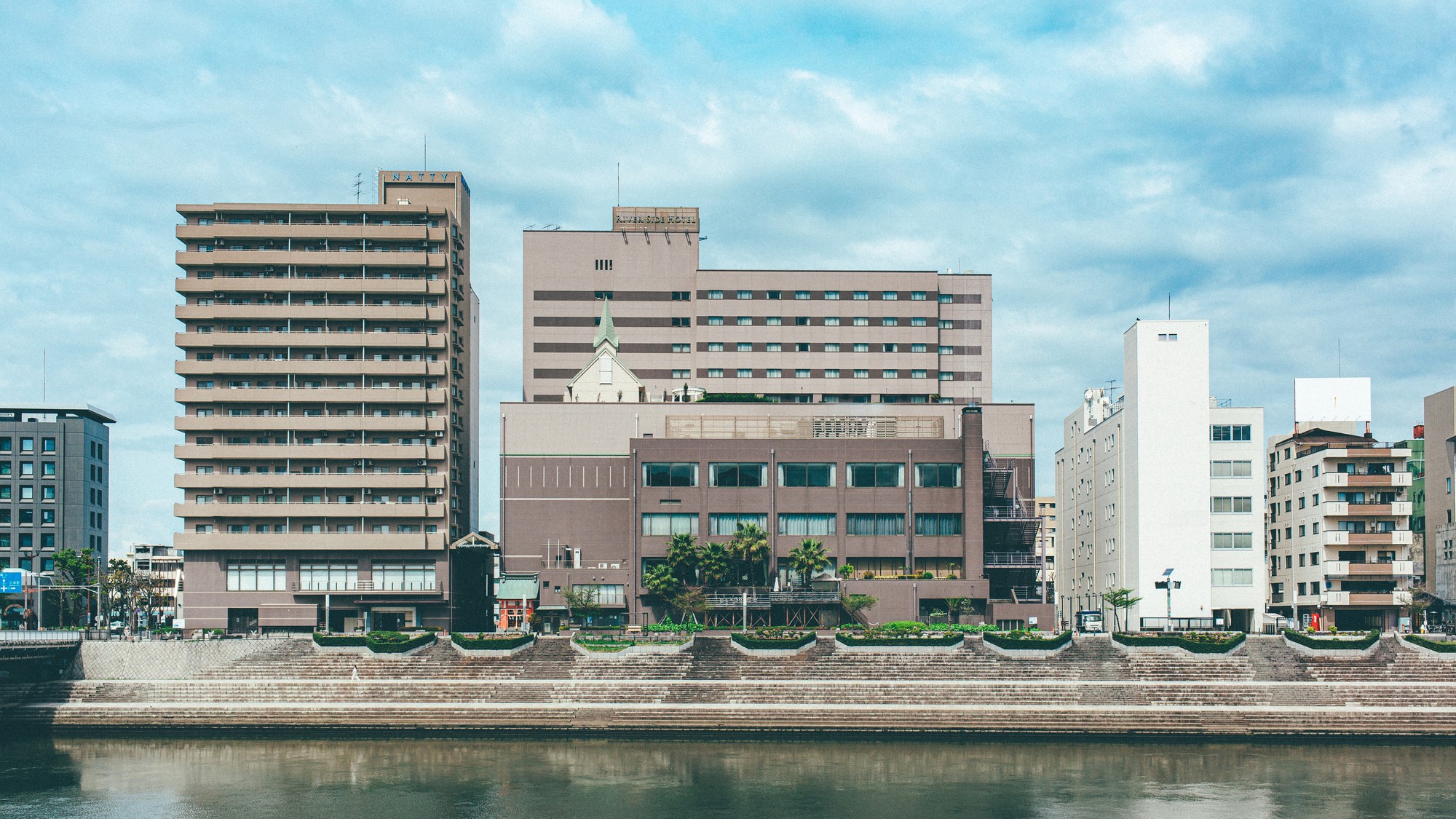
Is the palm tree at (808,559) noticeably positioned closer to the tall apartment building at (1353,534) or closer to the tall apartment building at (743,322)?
the tall apartment building at (743,322)

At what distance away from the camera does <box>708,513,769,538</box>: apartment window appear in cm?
13175

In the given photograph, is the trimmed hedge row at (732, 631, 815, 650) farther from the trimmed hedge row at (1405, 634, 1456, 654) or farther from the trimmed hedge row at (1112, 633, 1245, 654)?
the trimmed hedge row at (1405, 634, 1456, 654)

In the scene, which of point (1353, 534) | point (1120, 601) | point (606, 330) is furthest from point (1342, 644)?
point (606, 330)

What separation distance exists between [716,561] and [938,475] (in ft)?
85.7

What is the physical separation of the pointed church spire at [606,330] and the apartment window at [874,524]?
42.2 m

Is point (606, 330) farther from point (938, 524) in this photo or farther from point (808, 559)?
point (938, 524)

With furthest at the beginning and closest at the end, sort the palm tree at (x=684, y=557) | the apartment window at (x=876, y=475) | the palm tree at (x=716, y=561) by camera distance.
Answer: the apartment window at (x=876, y=475) < the palm tree at (x=684, y=557) < the palm tree at (x=716, y=561)

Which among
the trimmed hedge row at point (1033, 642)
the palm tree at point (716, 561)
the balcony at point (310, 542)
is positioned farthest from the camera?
the balcony at point (310, 542)

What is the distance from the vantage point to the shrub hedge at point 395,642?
342ft

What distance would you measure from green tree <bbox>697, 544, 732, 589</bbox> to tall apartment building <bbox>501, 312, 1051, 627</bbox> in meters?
2.00

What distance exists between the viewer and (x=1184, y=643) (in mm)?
101562

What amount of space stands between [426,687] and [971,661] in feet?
147

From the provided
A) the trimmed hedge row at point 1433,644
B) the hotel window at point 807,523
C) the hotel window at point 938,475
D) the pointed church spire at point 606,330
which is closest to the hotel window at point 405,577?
the pointed church spire at point 606,330

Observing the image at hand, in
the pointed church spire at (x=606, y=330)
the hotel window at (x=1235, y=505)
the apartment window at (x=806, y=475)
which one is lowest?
the hotel window at (x=1235, y=505)
